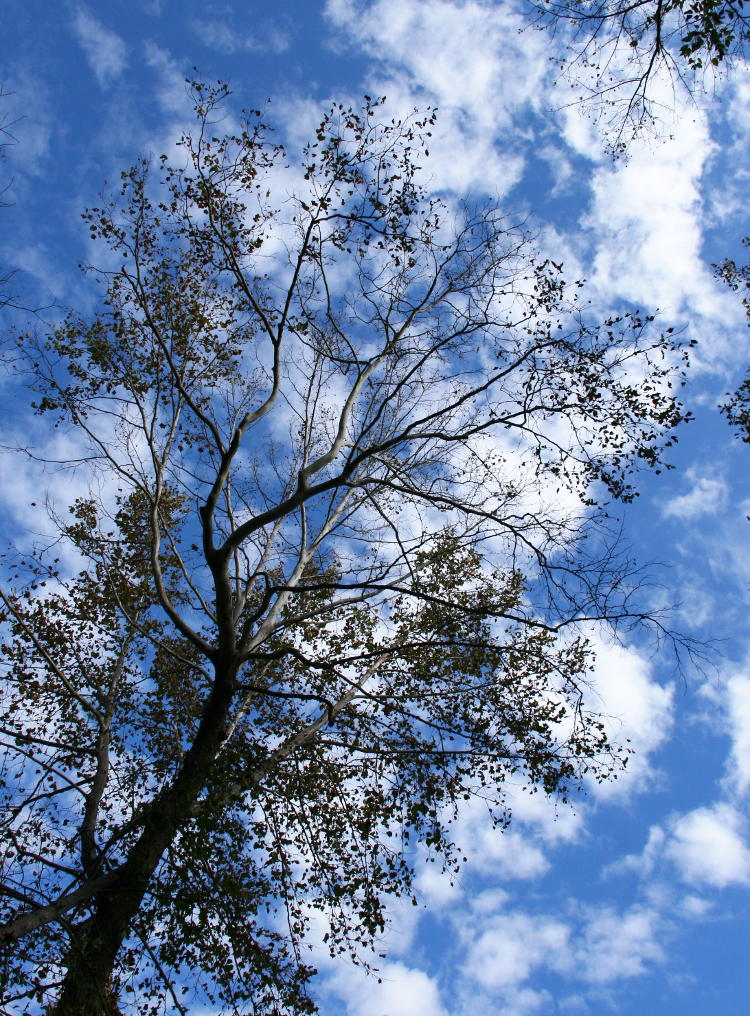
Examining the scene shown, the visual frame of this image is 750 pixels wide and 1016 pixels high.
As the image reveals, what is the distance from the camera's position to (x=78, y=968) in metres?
6.16

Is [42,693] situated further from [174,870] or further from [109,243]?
[109,243]

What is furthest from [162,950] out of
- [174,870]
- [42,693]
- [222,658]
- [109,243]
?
[109,243]

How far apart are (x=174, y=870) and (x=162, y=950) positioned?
148 cm

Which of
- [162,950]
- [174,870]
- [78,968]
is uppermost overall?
[174,870]

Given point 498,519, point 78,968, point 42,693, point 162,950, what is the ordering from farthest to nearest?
point 42,693, point 498,519, point 162,950, point 78,968

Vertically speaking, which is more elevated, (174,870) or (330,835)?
(330,835)

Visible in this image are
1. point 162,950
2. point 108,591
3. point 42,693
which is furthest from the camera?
point 108,591

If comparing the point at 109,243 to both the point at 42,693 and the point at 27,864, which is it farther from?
the point at 27,864

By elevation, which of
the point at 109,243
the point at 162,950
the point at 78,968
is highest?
the point at 109,243

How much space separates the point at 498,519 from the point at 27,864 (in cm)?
695

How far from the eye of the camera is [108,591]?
11.3 m

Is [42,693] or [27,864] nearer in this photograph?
[27,864]

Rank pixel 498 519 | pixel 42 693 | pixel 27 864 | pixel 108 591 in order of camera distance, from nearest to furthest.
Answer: pixel 27 864 → pixel 498 519 → pixel 42 693 → pixel 108 591

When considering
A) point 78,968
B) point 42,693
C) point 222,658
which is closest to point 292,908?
point 78,968
